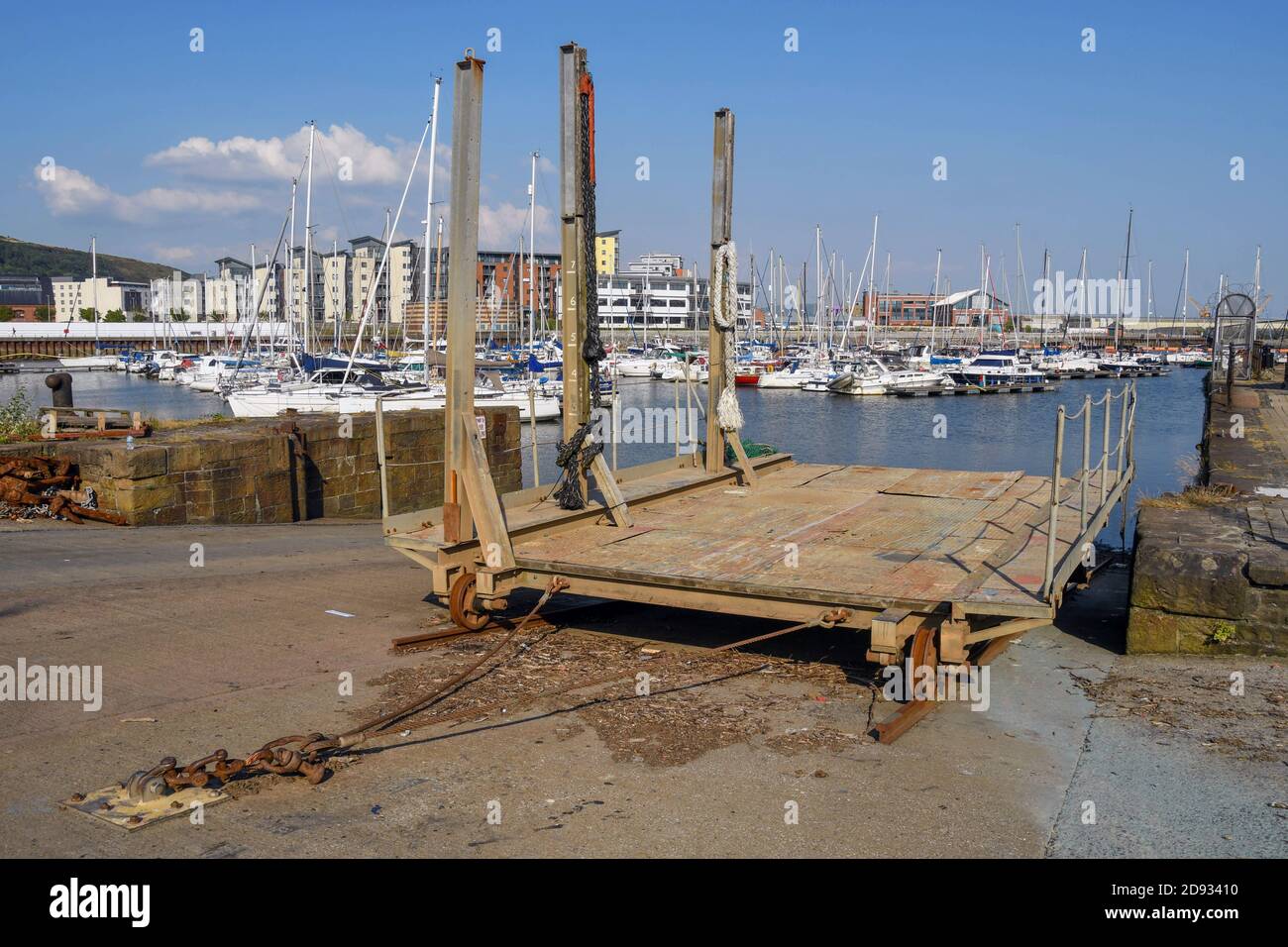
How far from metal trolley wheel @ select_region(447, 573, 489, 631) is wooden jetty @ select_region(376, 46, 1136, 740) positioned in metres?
0.01

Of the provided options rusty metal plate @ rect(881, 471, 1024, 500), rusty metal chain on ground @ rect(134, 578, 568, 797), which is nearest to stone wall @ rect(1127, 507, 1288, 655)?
rusty metal plate @ rect(881, 471, 1024, 500)

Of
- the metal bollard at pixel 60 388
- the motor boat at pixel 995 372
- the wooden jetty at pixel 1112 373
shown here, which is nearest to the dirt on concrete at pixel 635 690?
the metal bollard at pixel 60 388

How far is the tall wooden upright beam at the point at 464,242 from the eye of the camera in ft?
29.5

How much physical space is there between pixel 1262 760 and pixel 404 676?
5.73 metres

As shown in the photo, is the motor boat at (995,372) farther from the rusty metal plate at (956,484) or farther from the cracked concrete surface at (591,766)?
the cracked concrete surface at (591,766)

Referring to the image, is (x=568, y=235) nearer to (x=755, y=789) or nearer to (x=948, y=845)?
(x=755, y=789)

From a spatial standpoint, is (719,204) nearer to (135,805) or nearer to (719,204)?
(719,204)

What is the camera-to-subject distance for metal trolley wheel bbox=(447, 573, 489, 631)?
362 inches

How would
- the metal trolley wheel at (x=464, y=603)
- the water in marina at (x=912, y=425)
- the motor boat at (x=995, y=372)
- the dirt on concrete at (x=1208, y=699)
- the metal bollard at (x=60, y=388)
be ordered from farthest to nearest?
the motor boat at (x=995, y=372)
the water in marina at (x=912, y=425)
the metal bollard at (x=60, y=388)
the metal trolley wheel at (x=464, y=603)
the dirt on concrete at (x=1208, y=699)

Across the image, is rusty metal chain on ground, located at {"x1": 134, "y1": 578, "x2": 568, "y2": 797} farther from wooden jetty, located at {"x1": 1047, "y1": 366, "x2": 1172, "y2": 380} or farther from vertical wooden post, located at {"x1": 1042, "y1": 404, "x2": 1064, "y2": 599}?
wooden jetty, located at {"x1": 1047, "y1": 366, "x2": 1172, "y2": 380}

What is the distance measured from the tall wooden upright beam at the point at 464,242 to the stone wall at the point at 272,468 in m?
8.15

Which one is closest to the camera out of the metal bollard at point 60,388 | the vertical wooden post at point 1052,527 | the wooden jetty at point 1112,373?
the vertical wooden post at point 1052,527

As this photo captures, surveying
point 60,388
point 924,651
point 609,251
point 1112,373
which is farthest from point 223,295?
point 924,651
